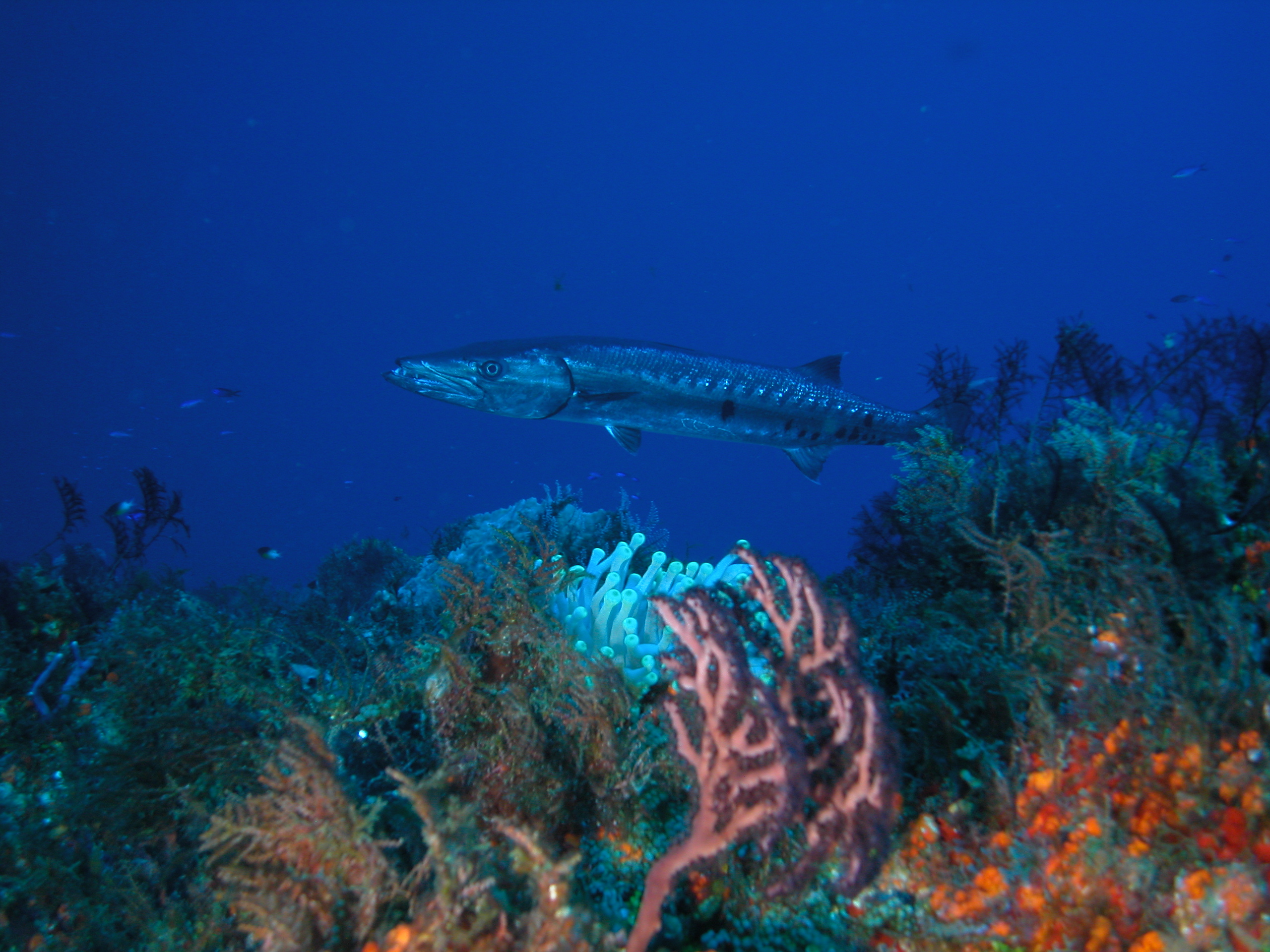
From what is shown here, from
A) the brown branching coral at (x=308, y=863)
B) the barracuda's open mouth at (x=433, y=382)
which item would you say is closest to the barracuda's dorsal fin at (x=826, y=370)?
the barracuda's open mouth at (x=433, y=382)

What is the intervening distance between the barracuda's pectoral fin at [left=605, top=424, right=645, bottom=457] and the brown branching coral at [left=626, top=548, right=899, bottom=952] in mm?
4754

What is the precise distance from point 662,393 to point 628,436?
2.30ft

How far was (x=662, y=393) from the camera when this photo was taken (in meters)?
6.80

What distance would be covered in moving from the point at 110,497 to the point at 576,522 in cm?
10636

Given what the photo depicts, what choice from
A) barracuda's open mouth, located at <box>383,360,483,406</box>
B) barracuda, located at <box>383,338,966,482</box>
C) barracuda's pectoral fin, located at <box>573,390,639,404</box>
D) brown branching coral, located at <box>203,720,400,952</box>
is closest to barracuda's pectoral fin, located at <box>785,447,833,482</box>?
barracuda, located at <box>383,338,966,482</box>

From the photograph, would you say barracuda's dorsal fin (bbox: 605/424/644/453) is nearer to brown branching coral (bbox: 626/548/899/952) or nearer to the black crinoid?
brown branching coral (bbox: 626/548/899/952)

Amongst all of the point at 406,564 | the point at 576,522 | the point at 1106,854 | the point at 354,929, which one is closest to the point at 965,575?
the point at 1106,854

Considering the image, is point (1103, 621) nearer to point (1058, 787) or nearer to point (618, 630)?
point (1058, 787)

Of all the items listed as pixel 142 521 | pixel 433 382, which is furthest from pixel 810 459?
pixel 142 521

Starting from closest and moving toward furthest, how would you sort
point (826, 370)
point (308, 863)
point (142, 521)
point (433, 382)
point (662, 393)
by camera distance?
1. point (308, 863)
2. point (433, 382)
3. point (662, 393)
4. point (826, 370)
5. point (142, 521)

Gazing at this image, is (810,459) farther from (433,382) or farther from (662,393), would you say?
(433,382)

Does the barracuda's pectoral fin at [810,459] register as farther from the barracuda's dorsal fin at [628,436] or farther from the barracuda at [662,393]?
the barracuda's dorsal fin at [628,436]

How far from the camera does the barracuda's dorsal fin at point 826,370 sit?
24.1ft

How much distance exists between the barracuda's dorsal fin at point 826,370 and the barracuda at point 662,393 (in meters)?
0.02
